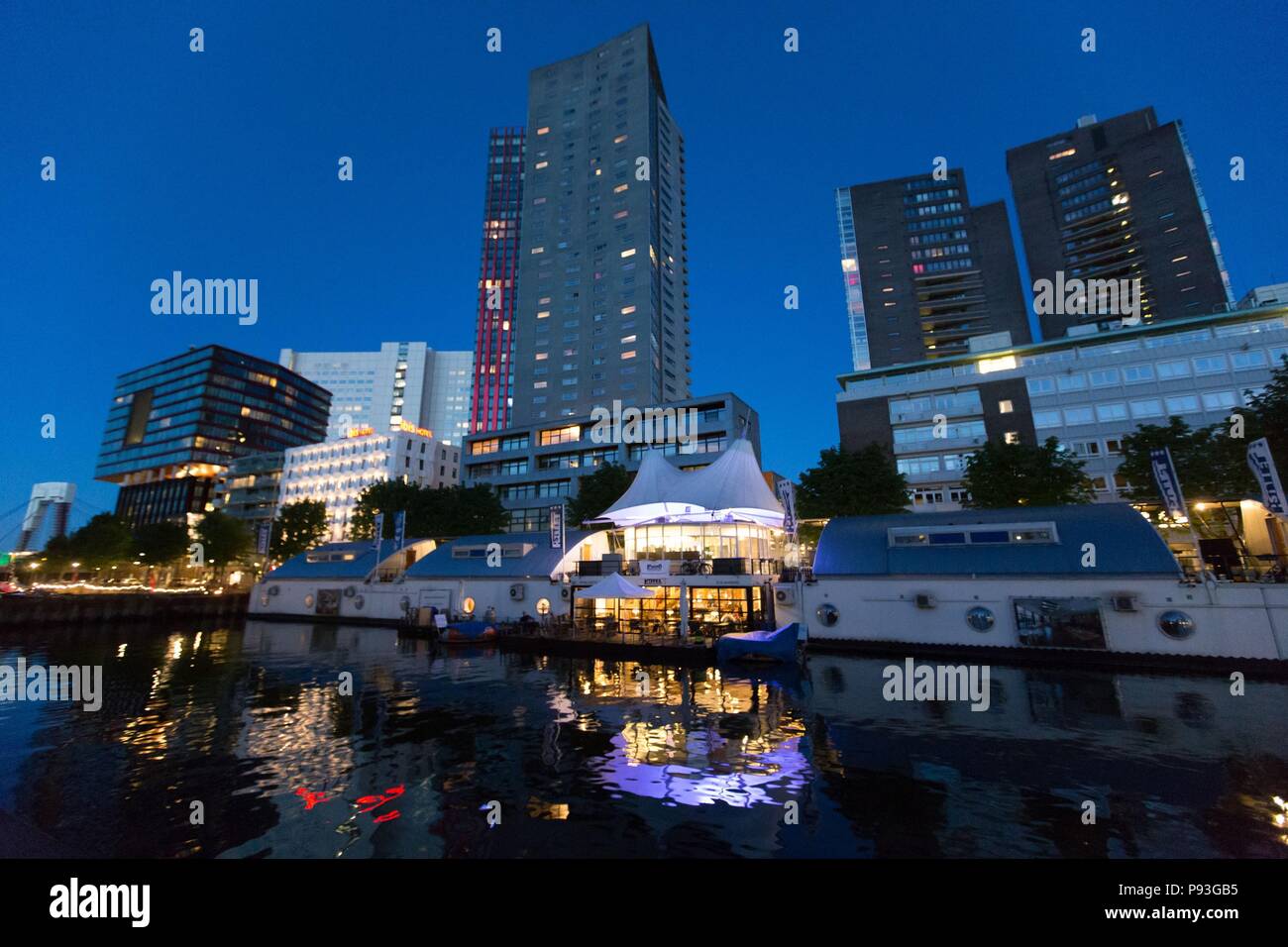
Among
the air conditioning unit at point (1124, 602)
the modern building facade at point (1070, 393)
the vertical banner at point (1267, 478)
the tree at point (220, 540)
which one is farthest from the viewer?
the tree at point (220, 540)

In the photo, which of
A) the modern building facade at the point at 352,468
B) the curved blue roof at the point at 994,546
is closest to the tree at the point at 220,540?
the modern building facade at the point at 352,468

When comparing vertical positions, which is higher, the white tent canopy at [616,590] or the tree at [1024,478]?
the tree at [1024,478]

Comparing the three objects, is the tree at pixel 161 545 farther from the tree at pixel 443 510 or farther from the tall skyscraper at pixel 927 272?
the tall skyscraper at pixel 927 272

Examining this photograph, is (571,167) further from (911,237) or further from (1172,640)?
(1172,640)

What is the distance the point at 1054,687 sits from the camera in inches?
781

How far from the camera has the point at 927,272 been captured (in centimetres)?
12281

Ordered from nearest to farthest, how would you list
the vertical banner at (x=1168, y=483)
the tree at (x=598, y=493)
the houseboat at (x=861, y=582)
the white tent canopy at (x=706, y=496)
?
1. the houseboat at (x=861, y=582)
2. the vertical banner at (x=1168, y=483)
3. the white tent canopy at (x=706, y=496)
4. the tree at (x=598, y=493)

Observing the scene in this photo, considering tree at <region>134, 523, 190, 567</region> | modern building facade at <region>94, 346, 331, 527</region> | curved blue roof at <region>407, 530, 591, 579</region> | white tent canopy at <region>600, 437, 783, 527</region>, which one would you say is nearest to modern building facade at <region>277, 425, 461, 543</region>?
tree at <region>134, 523, 190, 567</region>

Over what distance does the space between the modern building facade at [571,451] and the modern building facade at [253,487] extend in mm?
61935

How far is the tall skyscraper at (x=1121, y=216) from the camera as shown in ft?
330

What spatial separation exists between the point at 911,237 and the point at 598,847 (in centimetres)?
14902

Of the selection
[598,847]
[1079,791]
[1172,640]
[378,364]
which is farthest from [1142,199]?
[378,364]

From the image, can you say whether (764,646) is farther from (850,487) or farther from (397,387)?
(397,387)

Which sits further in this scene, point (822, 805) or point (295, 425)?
point (295, 425)
